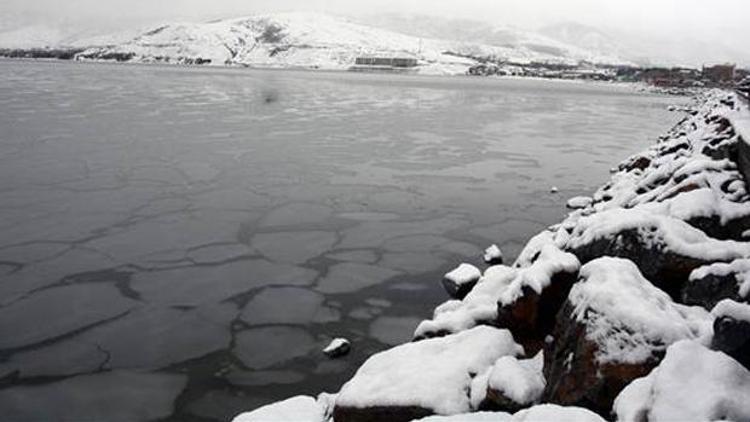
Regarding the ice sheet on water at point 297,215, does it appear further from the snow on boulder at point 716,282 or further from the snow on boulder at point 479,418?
the snow on boulder at point 479,418

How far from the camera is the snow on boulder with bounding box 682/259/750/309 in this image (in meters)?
5.04

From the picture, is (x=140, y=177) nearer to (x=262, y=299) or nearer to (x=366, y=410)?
(x=262, y=299)

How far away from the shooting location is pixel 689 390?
373cm

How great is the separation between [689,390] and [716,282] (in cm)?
182

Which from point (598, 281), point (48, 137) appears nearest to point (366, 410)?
point (598, 281)

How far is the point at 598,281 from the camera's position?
4945 millimetres

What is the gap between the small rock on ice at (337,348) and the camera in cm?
682

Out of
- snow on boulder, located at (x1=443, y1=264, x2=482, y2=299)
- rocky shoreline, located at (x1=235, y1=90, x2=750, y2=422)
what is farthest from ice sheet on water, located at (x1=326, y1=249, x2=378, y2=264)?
rocky shoreline, located at (x1=235, y1=90, x2=750, y2=422)

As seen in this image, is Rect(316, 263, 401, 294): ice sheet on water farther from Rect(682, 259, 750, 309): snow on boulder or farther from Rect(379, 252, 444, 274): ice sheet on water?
Rect(682, 259, 750, 309): snow on boulder

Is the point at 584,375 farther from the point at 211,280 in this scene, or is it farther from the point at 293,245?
the point at 293,245

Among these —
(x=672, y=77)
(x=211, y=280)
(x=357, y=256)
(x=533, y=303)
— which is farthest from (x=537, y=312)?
(x=672, y=77)

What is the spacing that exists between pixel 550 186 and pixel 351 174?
520 centimetres

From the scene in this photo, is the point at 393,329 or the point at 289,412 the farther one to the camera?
the point at 393,329

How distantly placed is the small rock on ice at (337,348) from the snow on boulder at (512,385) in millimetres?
2262
